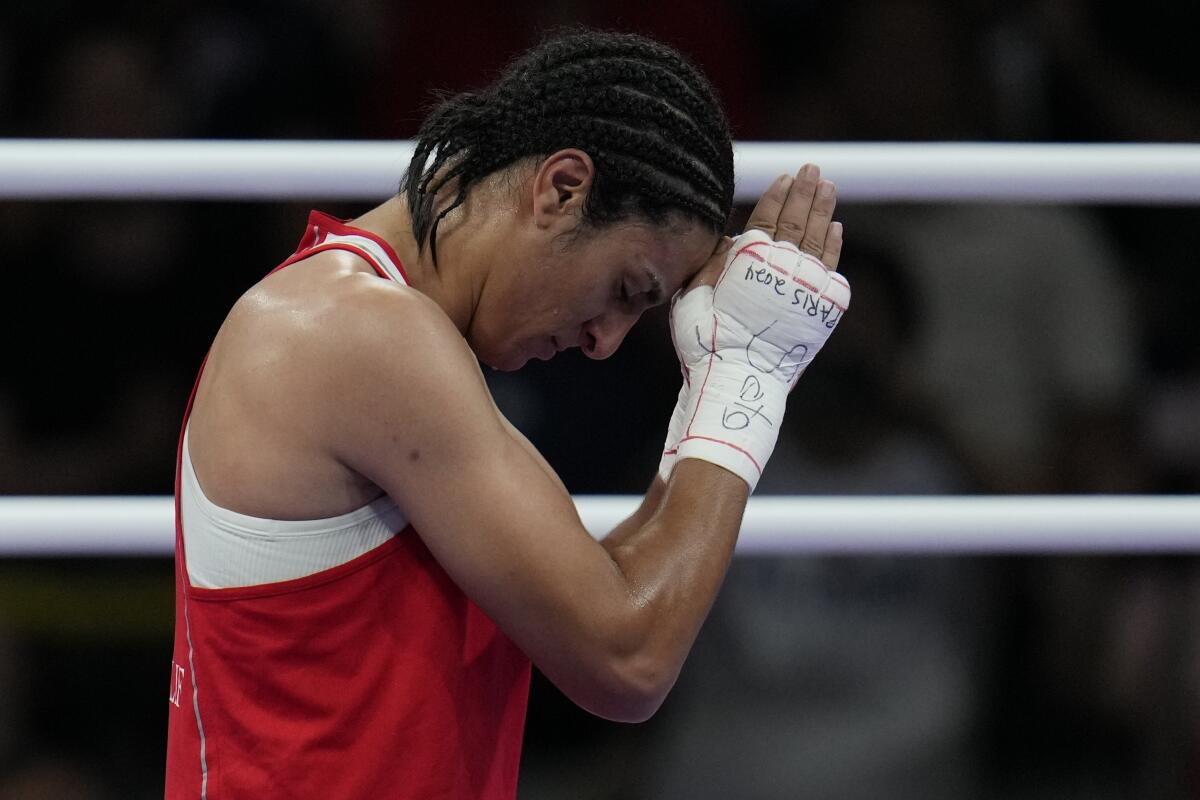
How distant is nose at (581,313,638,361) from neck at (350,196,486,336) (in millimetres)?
121

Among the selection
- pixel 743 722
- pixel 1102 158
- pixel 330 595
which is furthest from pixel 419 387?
pixel 743 722

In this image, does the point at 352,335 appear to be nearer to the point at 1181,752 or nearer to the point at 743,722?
the point at 743,722

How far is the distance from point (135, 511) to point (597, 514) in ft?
1.69

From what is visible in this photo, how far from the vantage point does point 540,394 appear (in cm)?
238

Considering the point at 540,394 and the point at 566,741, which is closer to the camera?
the point at 540,394

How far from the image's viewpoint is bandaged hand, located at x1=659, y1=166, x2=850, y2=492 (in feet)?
4.27

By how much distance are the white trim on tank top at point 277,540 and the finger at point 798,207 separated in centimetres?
49

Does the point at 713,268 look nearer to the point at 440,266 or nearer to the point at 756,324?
the point at 756,324

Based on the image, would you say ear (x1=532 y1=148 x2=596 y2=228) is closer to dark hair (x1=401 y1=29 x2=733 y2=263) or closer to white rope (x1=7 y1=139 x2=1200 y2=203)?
dark hair (x1=401 y1=29 x2=733 y2=263)

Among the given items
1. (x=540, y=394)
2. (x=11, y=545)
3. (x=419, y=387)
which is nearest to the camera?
(x=419, y=387)

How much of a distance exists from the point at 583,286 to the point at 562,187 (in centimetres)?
11

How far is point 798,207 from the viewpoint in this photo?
1.39 meters

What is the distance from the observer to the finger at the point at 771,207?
1.39 metres

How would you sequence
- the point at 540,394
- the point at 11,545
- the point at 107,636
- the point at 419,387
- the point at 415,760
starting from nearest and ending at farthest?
the point at 419,387
the point at 415,760
the point at 11,545
the point at 540,394
the point at 107,636
